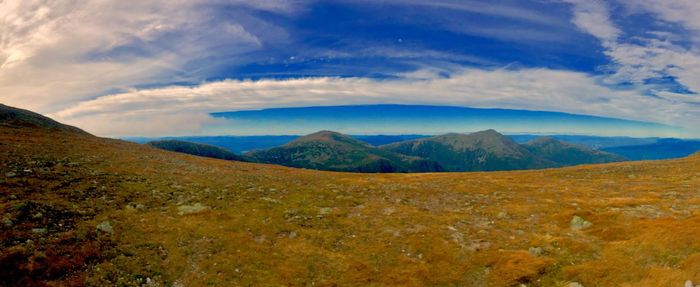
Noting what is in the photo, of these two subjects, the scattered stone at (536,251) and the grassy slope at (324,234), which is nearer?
the grassy slope at (324,234)

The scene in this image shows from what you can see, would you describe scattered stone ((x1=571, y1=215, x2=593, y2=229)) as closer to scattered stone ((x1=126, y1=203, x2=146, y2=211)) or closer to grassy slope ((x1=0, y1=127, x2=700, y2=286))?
grassy slope ((x1=0, y1=127, x2=700, y2=286))

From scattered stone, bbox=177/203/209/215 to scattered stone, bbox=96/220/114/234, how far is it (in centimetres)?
598

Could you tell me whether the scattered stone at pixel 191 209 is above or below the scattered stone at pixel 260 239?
above

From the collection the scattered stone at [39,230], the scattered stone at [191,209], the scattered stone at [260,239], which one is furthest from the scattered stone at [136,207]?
the scattered stone at [260,239]

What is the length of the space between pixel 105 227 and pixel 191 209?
7685 millimetres

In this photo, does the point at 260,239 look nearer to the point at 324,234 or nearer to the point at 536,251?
the point at 324,234

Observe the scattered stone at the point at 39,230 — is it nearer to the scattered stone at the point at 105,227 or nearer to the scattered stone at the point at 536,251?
the scattered stone at the point at 105,227

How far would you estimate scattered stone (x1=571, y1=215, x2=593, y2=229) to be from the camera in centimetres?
2933

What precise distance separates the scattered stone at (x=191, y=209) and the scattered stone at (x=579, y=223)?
116 feet

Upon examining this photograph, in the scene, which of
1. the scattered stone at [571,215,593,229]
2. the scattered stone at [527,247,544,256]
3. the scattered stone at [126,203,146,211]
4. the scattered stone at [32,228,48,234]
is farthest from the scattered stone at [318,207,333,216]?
the scattered stone at [571,215,593,229]

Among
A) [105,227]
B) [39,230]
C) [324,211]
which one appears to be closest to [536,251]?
[324,211]

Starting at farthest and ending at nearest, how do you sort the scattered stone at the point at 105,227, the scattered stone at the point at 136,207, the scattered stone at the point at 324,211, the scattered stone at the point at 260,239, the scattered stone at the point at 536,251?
the scattered stone at the point at 324,211 → the scattered stone at the point at 136,207 → the scattered stone at the point at 260,239 → the scattered stone at the point at 105,227 → the scattered stone at the point at 536,251

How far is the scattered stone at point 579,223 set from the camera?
29325mm

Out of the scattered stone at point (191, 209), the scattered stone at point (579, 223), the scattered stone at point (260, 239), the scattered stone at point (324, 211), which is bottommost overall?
the scattered stone at point (260, 239)
